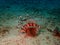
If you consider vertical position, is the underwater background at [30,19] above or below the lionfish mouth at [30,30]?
below

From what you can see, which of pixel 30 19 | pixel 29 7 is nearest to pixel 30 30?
pixel 30 19

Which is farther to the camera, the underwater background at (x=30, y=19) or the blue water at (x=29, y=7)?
the blue water at (x=29, y=7)

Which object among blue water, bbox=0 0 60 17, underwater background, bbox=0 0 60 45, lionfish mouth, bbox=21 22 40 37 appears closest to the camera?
underwater background, bbox=0 0 60 45

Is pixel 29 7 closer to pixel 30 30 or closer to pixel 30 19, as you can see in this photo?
pixel 30 19

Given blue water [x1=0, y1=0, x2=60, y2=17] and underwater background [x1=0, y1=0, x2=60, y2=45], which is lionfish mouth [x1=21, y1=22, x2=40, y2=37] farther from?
blue water [x1=0, y1=0, x2=60, y2=17]

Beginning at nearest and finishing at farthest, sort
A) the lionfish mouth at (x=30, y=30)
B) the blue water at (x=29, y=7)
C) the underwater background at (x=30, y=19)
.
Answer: the underwater background at (x=30, y=19) < the lionfish mouth at (x=30, y=30) < the blue water at (x=29, y=7)

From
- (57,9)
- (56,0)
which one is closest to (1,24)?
(57,9)

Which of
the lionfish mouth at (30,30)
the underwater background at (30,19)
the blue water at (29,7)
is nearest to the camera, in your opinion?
the underwater background at (30,19)

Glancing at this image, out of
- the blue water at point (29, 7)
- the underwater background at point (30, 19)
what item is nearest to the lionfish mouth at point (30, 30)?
the underwater background at point (30, 19)

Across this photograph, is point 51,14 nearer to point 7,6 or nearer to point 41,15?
point 41,15

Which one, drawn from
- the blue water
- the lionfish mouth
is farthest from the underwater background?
the lionfish mouth

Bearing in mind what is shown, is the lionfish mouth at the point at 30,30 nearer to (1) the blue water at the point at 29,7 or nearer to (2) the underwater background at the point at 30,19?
(2) the underwater background at the point at 30,19
